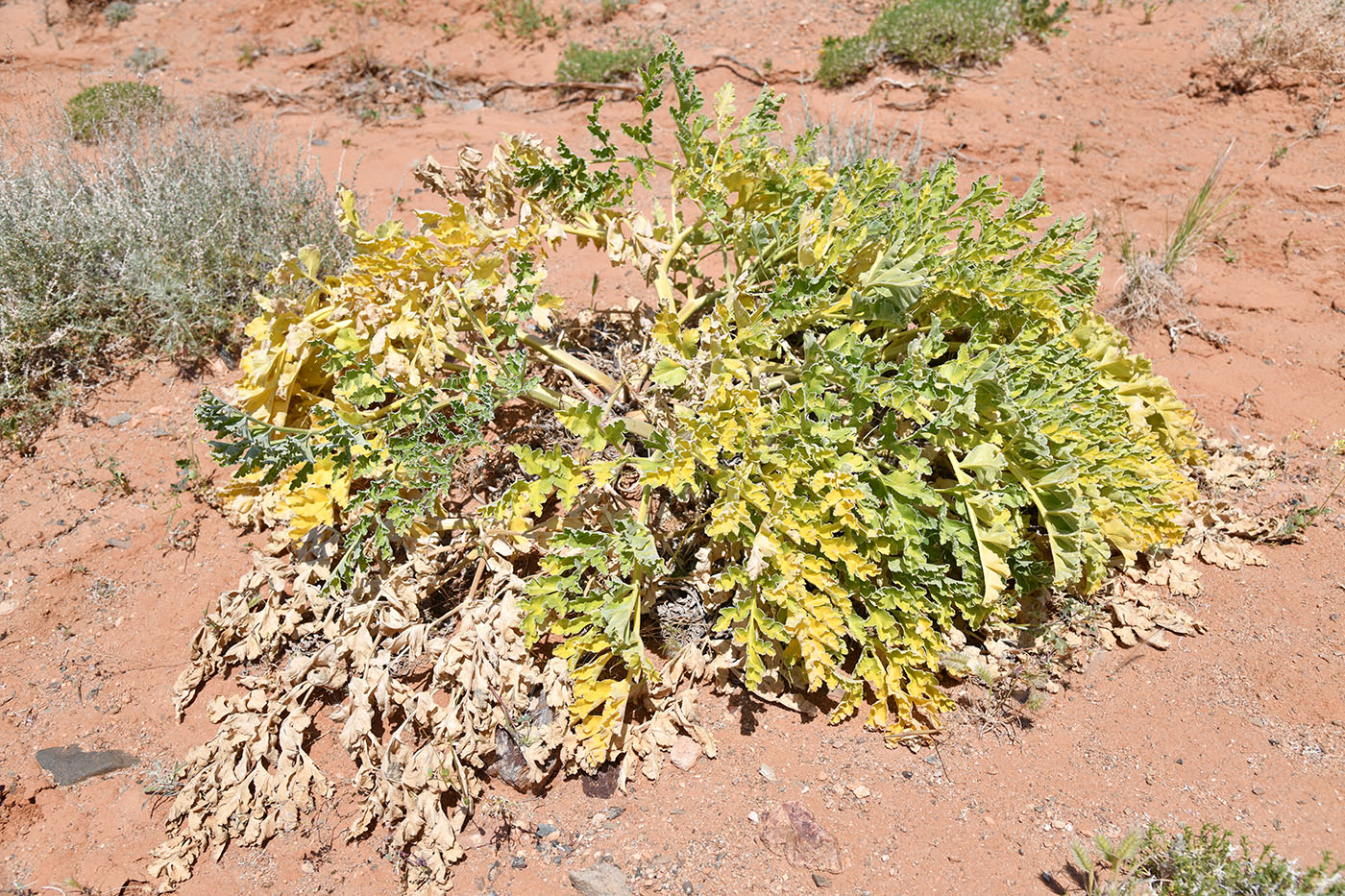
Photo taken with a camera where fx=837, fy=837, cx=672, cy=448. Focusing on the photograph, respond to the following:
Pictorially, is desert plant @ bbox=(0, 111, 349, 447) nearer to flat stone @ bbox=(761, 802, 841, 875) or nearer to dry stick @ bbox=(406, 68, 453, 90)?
dry stick @ bbox=(406, 68, 453, 90)

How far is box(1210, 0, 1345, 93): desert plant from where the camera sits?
589cm

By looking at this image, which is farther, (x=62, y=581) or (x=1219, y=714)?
(x=62, y=581)

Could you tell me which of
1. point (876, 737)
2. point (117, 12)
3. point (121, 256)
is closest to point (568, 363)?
point (876, 737)

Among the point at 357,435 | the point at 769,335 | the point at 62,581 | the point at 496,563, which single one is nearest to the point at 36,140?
the point at 62,581

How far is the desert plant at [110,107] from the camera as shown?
20.5 ft

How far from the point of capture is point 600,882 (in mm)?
2414

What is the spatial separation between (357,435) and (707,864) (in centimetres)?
171

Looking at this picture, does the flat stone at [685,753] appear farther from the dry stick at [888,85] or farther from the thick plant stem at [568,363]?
the dry stick at [888,85]

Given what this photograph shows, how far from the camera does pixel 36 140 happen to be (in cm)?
566

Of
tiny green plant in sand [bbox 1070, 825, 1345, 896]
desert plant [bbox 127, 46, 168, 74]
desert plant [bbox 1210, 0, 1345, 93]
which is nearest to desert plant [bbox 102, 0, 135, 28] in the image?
desert plant [bbox 127, 46, 168, 74]

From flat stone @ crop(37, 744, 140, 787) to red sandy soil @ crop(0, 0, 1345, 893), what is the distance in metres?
0.04

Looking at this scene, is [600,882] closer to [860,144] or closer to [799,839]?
[799,839]

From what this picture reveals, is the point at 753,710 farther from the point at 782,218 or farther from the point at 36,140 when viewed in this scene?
the point at 36,140

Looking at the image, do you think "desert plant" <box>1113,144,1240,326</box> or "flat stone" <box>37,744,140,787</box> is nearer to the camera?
"flat stone" <box>37,744,140,787</box>
